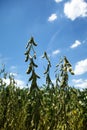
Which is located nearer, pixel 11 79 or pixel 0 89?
pixel 11 79

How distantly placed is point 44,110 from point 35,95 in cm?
145

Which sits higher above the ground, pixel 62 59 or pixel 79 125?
pixel 62 59

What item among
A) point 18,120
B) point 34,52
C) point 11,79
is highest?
point 11,79

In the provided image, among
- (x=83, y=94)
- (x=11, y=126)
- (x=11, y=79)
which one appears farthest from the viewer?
(x=83, y=94)

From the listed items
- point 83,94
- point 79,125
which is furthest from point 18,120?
point 83,94

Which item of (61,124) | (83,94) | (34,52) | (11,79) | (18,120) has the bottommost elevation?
(61,124)

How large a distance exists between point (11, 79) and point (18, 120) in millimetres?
2409

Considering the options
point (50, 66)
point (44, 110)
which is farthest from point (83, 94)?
point (50, 66)

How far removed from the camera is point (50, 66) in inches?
264

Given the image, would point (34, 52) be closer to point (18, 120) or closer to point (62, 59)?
point (62, 59)

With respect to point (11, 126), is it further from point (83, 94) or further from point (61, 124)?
point (83, 94)

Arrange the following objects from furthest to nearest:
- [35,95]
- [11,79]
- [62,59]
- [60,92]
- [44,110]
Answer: [11,79] < [44,110] < [35,95] < [62,59] < [60,92]

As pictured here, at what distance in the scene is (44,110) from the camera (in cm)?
782

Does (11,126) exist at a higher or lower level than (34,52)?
lower
